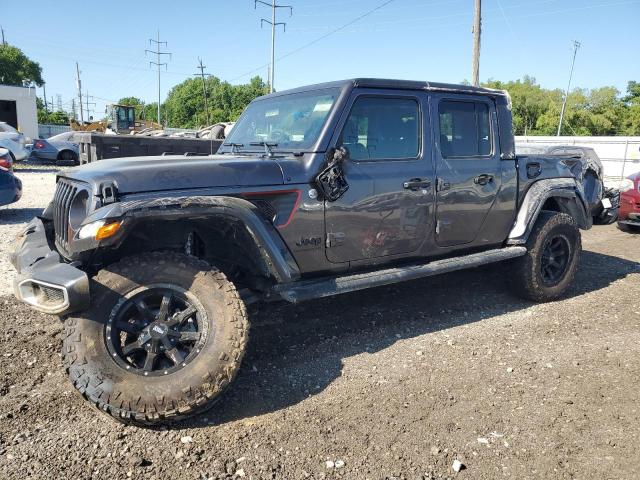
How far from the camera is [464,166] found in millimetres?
4500

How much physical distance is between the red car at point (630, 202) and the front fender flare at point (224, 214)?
26.6ft

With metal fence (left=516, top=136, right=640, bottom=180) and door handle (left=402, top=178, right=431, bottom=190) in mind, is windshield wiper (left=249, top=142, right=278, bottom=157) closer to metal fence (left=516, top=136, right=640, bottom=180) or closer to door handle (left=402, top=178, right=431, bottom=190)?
door handle (left=402, top=178, right=431, bottom=190)

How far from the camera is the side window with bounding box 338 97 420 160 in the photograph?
391cm

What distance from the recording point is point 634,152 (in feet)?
65.4

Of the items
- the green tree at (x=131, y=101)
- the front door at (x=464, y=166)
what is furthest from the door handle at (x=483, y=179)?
the green tree at (x=131, y=101)

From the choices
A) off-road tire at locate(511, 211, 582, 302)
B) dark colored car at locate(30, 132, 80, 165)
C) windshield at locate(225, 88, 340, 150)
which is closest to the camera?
windshield at locate(225, 88, 340, 150)

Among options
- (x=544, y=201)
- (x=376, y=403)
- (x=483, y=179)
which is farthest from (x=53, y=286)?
(x=544, y=201)

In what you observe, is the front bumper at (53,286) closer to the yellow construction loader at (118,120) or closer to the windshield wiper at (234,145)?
the windshield wiper at (234,145)

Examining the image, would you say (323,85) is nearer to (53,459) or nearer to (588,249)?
(53,459)

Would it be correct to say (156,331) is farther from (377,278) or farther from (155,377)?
(377,278)

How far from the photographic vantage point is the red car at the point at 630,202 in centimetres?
919

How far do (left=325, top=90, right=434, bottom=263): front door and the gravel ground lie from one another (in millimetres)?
841

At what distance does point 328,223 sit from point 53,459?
217 centimetres

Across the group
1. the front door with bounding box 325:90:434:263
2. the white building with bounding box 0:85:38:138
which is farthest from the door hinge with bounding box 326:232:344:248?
the white building with bounding box 0:85:38:138
